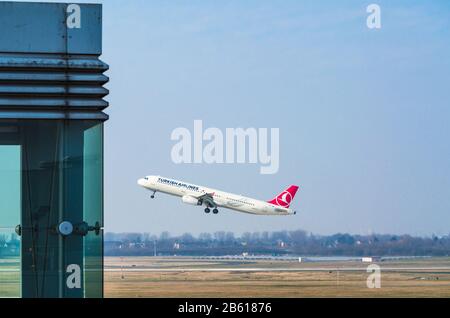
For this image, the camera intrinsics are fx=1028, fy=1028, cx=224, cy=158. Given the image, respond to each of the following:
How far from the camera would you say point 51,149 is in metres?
9.46

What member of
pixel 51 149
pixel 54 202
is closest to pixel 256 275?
pixel 54 202

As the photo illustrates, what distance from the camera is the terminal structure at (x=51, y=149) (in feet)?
29.6

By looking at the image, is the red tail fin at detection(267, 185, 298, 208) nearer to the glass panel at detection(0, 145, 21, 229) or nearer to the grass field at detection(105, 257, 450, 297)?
the grass field at detection(105, 257, 450, 297)

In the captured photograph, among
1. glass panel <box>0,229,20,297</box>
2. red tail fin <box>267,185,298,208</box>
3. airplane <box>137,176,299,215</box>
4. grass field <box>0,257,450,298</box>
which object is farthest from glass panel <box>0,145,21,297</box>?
airplane <box>137,176,299,215</box>

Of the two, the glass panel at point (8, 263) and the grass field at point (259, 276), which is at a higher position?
the glass panel at point (8, 263)

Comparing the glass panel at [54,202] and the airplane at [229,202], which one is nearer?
the glass panel at [54,202]

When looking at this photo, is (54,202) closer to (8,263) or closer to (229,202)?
(8,263)

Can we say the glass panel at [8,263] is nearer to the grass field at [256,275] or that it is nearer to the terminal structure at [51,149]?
the terminal structure at [51,149]

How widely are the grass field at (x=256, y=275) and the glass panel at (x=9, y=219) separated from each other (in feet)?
70.5

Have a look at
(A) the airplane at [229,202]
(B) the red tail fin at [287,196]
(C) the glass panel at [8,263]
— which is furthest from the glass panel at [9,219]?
(A) the airplane at [229,202]

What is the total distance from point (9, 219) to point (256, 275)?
36.3 m

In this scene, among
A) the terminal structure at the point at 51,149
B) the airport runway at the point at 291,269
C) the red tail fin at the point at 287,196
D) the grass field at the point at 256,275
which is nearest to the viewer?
the terminal structure at the point at 51,149

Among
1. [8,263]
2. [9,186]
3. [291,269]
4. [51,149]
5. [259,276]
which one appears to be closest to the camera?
[8,263]
